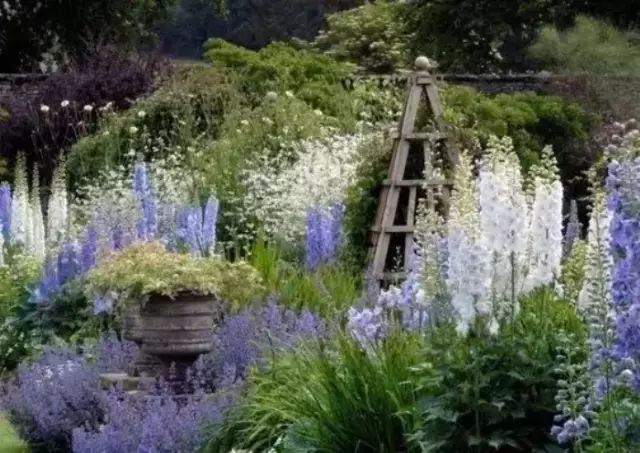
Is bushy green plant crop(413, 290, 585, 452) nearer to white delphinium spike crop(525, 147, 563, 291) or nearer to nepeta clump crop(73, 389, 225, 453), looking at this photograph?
white delphinium spike crop(525, 147, 563, 291)

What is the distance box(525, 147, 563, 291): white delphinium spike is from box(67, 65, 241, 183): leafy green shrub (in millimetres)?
8771

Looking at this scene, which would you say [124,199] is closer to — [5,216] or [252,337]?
[5,216]

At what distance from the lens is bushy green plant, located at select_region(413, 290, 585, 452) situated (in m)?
5.15

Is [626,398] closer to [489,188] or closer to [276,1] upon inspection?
[489,188]

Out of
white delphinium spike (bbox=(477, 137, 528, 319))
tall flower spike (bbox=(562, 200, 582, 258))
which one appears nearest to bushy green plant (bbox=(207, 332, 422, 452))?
white delphinium spike (bbox=(477, 137, 528, 319))

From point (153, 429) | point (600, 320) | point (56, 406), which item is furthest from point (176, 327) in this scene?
point (600, 320)

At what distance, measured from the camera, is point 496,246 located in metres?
5.41

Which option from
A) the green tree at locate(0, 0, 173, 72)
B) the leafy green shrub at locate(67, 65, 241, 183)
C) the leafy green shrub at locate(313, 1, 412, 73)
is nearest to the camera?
the leafy green shrub at locate(67, 65, 241, 183)

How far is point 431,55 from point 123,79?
5684mm

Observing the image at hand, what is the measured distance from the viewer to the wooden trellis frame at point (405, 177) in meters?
9.84

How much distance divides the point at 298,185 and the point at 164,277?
4236 mm

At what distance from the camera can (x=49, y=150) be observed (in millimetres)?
17234

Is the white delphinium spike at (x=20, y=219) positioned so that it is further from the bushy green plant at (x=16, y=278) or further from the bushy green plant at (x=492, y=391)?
the bushy green plant at (x=492, y=391)

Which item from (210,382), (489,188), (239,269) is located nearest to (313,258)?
(239,269)
